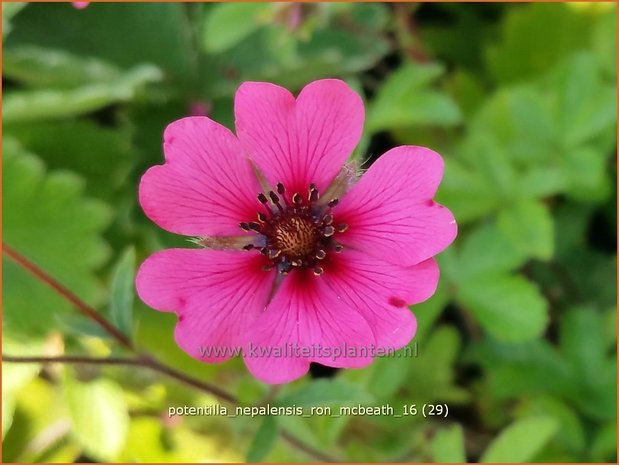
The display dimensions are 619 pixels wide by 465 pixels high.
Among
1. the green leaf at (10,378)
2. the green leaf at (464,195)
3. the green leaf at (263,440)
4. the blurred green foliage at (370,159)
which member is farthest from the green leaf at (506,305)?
the green leaf at (10,378)

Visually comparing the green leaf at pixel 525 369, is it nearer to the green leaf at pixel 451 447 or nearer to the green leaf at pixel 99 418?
the green leaf at pixel 451 447

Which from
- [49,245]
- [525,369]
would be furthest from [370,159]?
[49,245]

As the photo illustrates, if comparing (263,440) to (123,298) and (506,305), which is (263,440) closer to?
(123,298)

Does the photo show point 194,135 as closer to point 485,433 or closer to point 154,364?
point 154,364

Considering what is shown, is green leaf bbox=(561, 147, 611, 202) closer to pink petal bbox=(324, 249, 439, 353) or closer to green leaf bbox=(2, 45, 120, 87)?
pink petal bbox=(324, 249, 439, 353)

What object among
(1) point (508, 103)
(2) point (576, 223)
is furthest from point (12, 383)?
(2) point (576, 223)

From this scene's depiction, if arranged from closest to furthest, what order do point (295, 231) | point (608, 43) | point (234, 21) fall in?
point (295, 231), point (234, 21), point (608, 43)
